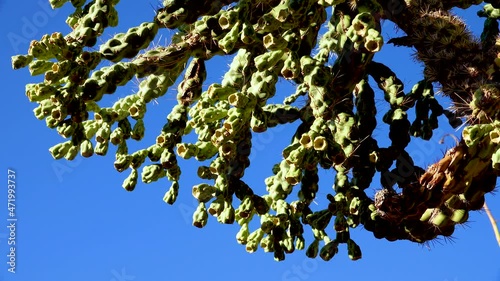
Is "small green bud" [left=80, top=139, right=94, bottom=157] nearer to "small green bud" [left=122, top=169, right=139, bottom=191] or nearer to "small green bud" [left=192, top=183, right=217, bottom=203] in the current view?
"small green bud" [left=122, top=169, right=139, bottom=191]

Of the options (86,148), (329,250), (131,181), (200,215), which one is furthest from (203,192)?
(329,250)

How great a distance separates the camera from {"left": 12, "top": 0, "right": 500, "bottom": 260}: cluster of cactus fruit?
180 inches

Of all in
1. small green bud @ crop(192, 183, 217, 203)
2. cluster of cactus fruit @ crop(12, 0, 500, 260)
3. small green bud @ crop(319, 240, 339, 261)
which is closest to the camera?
cluster of cactus fruit @ crop(12, 0, 500, 260)

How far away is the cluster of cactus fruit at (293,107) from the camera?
4.57m

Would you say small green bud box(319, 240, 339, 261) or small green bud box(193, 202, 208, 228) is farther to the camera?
small green bud box(319, 240, 339, 261)

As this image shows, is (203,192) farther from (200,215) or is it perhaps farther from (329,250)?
(329,250)

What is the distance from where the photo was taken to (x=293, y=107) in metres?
5.46

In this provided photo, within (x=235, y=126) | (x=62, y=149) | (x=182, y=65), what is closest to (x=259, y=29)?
(x=235, y=126)

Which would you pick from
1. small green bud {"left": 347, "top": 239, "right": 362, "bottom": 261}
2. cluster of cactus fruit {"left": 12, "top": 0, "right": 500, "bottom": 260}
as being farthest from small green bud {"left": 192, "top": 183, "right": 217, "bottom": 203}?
small green bud {"left": 347, "top": 239, "right": 362, "bottom": 261}

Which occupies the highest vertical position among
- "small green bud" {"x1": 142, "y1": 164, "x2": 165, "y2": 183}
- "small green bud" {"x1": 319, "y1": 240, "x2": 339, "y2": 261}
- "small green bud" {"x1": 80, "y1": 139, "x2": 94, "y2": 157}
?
"small green bud" {"x1": 142, "y1": 164, "x2": 165, "y2": 183}

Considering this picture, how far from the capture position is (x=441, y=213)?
5055 millimetres

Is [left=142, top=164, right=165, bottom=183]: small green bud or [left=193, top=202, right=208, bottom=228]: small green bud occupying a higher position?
[left=142, top=164, right=165, bottom=183]: small green bud

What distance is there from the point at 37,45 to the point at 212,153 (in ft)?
4.37

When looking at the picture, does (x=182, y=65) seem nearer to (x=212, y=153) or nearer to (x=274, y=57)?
(x=212, y=153)
